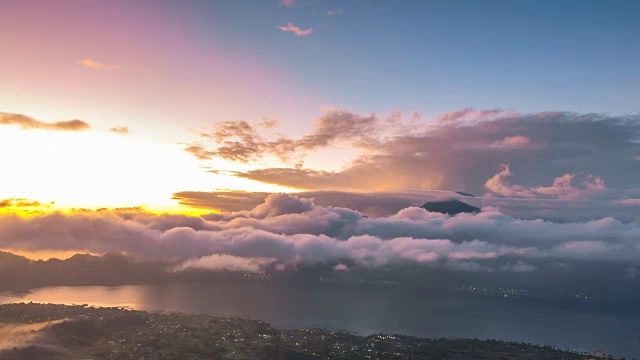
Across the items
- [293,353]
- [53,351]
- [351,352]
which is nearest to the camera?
[53,351]

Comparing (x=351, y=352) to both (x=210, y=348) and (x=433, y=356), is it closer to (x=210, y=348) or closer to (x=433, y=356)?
(x=433, y=356)

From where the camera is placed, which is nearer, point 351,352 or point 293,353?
point 293,353

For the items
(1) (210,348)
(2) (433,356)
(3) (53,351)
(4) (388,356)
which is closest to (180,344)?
(1) (210,348)

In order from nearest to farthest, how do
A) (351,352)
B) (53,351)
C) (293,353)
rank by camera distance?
(53,351) < (293,353) < (351,352)

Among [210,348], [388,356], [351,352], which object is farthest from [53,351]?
[388,356]

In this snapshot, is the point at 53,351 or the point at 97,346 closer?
the point at 53,351

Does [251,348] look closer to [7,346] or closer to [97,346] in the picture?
[97,346]

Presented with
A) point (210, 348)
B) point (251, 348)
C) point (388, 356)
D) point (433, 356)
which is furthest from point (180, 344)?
point (433, 356)

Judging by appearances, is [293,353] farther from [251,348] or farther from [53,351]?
[53,351]
